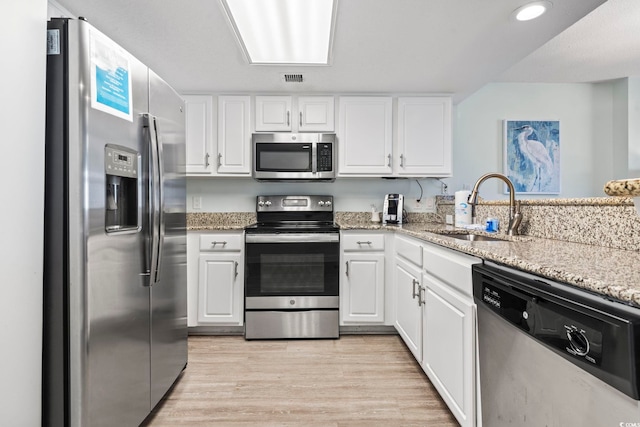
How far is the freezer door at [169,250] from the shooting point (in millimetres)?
1530

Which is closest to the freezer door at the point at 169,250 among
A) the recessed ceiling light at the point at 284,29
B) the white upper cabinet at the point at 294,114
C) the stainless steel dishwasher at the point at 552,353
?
the recessed ceiling light at the point at 284,29

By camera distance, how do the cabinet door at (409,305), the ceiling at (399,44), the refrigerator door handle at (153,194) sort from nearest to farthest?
1. the refrigerator door handle at (153,194)
2. the ceiling at (399,44)
3. the cabinet door at (409,305)

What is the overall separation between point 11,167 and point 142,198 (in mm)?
501

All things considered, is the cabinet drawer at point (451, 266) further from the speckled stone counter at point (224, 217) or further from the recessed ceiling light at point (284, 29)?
the speckled stone counter at point (224, 217)

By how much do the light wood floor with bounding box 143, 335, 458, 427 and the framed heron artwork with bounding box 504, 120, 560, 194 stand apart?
7.34ft

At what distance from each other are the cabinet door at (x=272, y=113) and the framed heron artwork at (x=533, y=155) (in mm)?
2315

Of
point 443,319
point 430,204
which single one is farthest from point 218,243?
point 430,204

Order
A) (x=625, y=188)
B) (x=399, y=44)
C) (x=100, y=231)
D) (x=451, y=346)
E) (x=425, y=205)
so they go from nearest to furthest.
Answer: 1. (x=625, y=188)
2. (x=100, y=231)
3. (x=451, y=346)
4. (x=399, y=44)
5. (x=425, y=205)

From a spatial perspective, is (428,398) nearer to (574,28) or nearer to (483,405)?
(483,405)

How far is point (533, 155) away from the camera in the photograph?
10.9 feet

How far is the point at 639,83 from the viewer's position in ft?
10.5

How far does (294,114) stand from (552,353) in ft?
8.40

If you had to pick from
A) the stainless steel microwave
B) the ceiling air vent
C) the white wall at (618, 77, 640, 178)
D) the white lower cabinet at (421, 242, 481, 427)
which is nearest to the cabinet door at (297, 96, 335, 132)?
the stainless steel microwave

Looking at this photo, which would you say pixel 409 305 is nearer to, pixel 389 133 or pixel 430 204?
pixel 430 204
